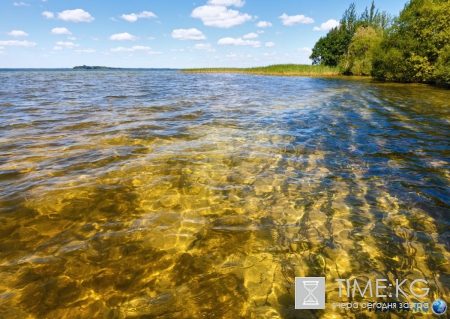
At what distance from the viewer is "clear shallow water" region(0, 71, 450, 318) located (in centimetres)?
297

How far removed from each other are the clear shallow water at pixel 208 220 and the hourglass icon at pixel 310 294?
128mm

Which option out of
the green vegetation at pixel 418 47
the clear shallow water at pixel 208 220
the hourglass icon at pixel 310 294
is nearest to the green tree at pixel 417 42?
the green vegetation at pixel 418 47

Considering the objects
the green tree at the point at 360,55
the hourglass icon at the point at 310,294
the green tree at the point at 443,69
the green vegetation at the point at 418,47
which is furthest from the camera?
the green tree at the point at 360,55

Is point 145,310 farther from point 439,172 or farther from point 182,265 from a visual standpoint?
point 439,172

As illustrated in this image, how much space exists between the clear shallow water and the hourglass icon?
0.42 feet

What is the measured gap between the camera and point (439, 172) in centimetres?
604

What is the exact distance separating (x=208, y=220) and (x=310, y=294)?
2017 mm

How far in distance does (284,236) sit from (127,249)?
8.28 ft

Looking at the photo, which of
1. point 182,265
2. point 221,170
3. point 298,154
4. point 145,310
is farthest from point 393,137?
point 145,310

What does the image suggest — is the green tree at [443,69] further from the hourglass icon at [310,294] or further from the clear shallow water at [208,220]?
the hourglass icon at [310,294]

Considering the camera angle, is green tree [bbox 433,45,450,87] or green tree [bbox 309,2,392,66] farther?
green tree [bbox 309,2,392,66]

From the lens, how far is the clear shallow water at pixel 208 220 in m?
2.97

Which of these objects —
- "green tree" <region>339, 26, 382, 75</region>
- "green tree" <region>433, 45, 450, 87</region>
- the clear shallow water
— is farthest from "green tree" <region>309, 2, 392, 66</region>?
the clear shallow water

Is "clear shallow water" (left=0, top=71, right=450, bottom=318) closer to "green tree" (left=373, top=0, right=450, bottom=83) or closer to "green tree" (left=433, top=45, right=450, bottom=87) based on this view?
"green tree" (left=433, top=45, right=450, bottom=87)
